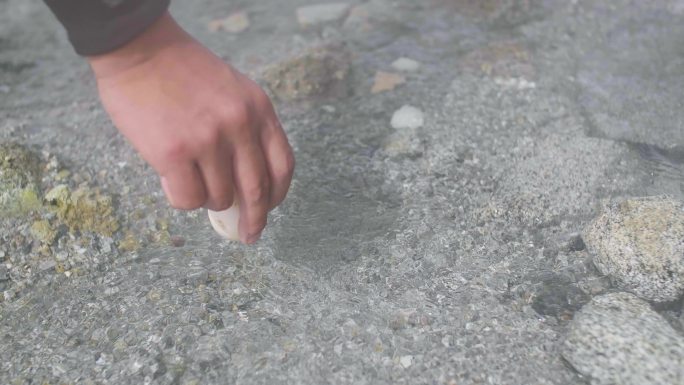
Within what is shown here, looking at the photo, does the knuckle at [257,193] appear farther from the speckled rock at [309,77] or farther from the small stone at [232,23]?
the small stone at [232,23]

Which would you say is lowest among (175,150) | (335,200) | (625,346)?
(335,200)

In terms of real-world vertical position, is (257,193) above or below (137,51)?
below

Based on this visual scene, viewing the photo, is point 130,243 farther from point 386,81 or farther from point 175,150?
point 386,81

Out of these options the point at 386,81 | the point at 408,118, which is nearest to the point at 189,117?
the point at 408,118

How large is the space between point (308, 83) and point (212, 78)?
1060mm

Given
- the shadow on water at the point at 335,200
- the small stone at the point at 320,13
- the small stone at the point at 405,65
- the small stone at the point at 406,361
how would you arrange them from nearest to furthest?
Answer: the small stone at the point at 406,361 < the shadow on water at the point at 335,200 < the small stone at the point at 405,65 < the small stone at the point at 320,13

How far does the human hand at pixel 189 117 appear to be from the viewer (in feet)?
3.66

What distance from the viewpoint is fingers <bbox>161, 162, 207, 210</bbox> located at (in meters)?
1.12

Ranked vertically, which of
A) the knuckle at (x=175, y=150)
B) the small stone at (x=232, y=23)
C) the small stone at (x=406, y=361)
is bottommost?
the small stone at (x=232, y=23)

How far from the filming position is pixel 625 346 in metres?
1.29

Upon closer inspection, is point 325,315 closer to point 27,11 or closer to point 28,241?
point 28,241

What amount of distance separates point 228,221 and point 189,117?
1.26ft

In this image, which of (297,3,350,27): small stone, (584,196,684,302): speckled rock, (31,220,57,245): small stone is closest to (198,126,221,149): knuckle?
(31,220,57,245): small stone

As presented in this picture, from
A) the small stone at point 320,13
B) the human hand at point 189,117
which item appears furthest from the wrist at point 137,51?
the small stone at point 320,13
